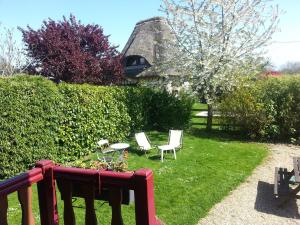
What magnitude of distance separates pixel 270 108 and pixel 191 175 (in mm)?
6862

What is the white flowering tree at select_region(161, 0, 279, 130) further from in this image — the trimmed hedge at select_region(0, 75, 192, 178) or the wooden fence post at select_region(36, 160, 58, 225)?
the wooden fence post at select_region(36, 160, 58, 225)

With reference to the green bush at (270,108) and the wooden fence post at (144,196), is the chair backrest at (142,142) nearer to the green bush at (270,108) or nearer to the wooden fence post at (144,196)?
the green bush at (270,108)

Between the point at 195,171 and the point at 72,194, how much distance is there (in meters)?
6.16

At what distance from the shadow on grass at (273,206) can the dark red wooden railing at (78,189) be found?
14.5 ft

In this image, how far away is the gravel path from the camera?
584 cm

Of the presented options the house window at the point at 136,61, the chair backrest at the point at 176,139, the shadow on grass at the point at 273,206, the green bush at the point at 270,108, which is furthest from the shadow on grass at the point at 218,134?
the house window at the point at 136,61

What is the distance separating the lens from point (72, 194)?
9.38 feet

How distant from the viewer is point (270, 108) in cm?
1341

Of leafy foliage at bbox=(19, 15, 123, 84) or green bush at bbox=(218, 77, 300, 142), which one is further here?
leafy foliage at bbox=(19, 15, 123, 84)

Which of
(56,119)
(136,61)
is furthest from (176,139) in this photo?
(136,61)

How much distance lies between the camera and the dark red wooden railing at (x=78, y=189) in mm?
2488

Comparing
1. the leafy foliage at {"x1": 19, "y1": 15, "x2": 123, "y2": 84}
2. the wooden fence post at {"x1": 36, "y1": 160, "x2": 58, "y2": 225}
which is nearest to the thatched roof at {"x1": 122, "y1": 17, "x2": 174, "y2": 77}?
the leafy foliage at {"x1": 19, "y1": 15, "x2": 123, "y2": 84}

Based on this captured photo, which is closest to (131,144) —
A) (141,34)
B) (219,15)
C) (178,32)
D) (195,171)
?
(195,171)

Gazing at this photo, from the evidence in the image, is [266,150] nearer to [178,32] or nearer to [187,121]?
[187,121]
